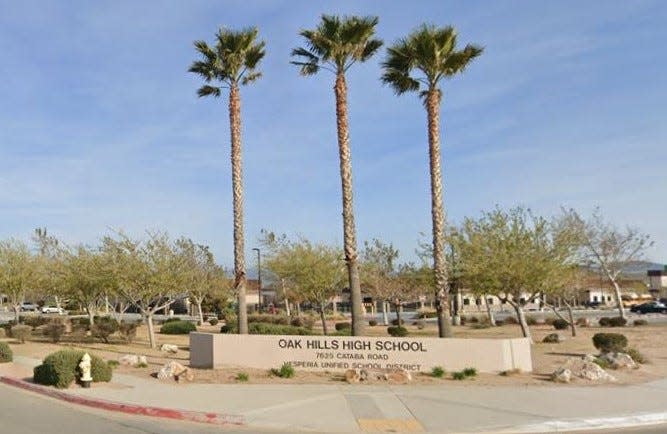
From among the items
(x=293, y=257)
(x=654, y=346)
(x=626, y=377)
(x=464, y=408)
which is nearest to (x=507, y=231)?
(x=654, y=346)

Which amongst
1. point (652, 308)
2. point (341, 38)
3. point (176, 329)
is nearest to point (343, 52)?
point (341, 38)

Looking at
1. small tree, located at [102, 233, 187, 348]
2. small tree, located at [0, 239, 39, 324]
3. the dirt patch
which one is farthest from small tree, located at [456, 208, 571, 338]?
small tree, located at [0, 239, 39, 324]

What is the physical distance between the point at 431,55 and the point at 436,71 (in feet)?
1.88

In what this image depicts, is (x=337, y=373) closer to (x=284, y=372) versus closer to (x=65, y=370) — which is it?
(x=284, y=372)

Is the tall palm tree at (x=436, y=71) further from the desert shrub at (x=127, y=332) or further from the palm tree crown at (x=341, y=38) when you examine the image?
the desert shrub at (x=127, y=332)

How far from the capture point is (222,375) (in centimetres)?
1798

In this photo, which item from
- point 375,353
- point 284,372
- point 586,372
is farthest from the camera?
point 375,353

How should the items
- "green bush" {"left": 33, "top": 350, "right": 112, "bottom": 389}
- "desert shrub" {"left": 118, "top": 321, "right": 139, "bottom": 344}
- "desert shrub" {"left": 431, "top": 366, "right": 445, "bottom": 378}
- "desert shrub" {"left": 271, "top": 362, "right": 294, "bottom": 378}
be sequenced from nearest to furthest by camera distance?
1. "green bush" {"left": 33, "top": 350, "right": 112, "bottom": 389}
2. "desert shrub" {"left": 271, "top": 362, "right": 294, "bottom": 378}
3. "desert shrub" {"left": 431, "top": 366, "right": 445, "bottom": 378}
4. "desert shrub" {"left": 118, "top": 321, "right": 139, "bottom": 344}

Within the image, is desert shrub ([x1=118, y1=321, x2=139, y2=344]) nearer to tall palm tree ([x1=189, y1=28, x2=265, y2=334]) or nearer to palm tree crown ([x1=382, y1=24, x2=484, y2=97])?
tall palm tree ([x1=189, y1=28, x2=265, y2=334])

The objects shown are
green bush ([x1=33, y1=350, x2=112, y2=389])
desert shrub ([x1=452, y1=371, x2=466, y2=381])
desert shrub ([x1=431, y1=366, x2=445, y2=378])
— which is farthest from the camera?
desert shrub ([x1=431, y1=366, x2=445, y2=378])

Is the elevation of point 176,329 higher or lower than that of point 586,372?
higher

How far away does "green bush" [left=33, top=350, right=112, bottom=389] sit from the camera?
15.6 metres

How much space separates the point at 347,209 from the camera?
77.6ft

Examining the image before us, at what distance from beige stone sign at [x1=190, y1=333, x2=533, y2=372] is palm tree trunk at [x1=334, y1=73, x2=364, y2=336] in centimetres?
423
